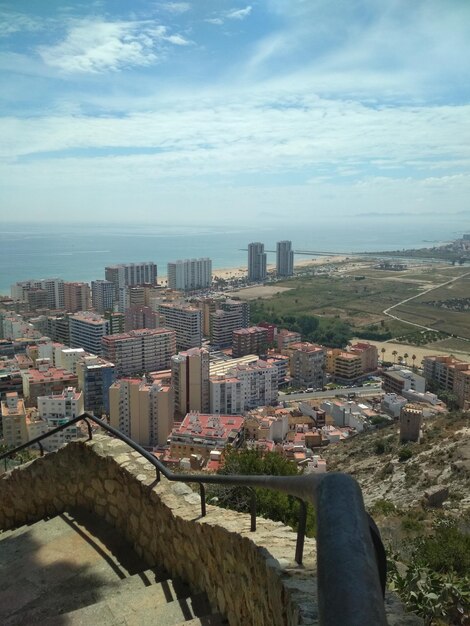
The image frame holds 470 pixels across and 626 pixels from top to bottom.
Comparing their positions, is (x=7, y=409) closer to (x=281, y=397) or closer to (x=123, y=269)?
(x=281, y=397)

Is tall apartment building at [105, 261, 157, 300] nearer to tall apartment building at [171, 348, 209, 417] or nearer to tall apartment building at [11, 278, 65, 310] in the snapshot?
tall apartment building at [11, 278, 65, 310]

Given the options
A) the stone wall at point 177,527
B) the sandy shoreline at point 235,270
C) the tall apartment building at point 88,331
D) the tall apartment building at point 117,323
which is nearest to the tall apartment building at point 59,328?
A: the tall apartment building at point 88,331

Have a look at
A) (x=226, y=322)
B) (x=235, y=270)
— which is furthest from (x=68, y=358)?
(x=235, y=270)

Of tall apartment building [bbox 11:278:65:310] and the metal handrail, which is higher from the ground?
the metal handrail

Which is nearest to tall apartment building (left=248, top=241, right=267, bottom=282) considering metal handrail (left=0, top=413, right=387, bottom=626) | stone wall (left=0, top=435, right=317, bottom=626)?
stone wall (left=0, top=435, right=317, bottom=626)

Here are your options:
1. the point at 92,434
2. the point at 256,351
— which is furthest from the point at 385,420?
the point at 92,434
